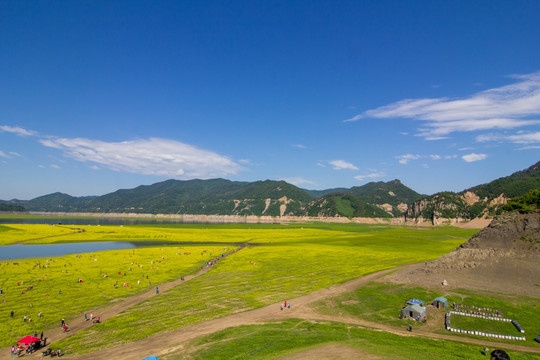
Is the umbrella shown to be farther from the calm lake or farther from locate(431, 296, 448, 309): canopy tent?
the calm lake

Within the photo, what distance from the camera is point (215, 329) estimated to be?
39250mm

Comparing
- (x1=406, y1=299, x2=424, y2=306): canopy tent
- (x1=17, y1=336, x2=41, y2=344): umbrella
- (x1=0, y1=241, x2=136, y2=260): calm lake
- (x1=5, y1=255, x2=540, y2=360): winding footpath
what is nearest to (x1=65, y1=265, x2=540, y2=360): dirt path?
(x1=5, y1=255, x2=540, y2=360): winding footpath

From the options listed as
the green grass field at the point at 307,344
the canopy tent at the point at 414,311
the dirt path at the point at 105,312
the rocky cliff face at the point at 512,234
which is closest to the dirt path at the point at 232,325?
the green grass field at the point at 307,344

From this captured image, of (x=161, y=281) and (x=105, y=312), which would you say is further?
(x=161, y=281)

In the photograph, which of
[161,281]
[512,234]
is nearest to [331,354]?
[161,281]

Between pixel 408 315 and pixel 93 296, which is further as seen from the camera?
pixel 93 296

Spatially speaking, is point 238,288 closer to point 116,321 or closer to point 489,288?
point 116,321

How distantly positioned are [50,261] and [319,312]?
78934 millimetres

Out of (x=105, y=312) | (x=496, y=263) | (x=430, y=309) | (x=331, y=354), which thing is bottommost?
(x=105, y=312)

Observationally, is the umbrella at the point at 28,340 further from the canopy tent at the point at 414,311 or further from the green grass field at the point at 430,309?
the canopy tent at the point at 414,311

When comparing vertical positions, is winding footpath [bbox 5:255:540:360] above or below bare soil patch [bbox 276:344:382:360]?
below

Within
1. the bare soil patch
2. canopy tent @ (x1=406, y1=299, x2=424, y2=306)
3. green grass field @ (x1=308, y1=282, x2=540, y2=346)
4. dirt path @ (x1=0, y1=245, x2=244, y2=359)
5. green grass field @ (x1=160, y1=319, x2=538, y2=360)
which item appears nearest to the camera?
the bare soil patch

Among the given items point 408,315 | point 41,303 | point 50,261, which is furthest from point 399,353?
point 50,261

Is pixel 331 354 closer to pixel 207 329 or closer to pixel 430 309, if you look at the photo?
pixel 207 329
